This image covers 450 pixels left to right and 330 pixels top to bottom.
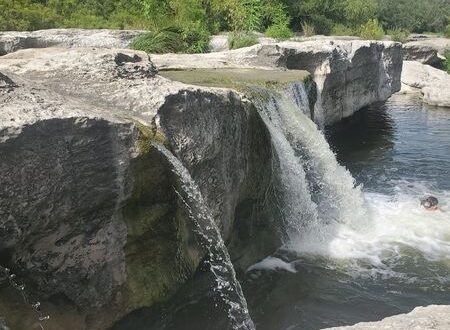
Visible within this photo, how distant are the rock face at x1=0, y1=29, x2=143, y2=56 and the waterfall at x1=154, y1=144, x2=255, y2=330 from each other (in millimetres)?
9543

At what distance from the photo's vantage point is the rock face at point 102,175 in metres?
4.50

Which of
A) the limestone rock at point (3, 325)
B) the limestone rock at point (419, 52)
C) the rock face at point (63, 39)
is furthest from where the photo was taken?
the limestone rock at point (419, 52)

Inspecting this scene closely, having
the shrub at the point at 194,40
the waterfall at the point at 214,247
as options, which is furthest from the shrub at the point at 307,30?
the waterfall at the point at 214,247

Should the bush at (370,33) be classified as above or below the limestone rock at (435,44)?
above

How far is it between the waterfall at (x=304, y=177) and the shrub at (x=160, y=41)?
5.66 meters

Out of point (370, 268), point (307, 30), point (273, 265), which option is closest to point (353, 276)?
point (370, 268)

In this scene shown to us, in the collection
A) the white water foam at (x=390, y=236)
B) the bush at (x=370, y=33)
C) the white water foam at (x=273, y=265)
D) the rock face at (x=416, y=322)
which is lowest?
the white water foam at (x=390, y=236)

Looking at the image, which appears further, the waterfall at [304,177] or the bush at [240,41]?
the bush at [240,41]

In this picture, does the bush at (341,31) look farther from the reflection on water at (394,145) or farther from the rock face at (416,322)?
the rock face at (416,322)

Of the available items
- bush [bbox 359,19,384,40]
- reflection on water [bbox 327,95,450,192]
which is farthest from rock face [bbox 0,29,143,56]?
bush [bbox 359,19,384,40]

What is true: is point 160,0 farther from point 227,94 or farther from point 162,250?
point 162,250

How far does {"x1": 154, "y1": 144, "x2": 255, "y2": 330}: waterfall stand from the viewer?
19.2 feet

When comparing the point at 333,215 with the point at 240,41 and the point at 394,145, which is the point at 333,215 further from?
the point at 394,145

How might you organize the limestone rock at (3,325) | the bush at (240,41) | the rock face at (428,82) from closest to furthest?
the limestone rock at (3,325), the bush at (240,41), the rock face at (428,82)
